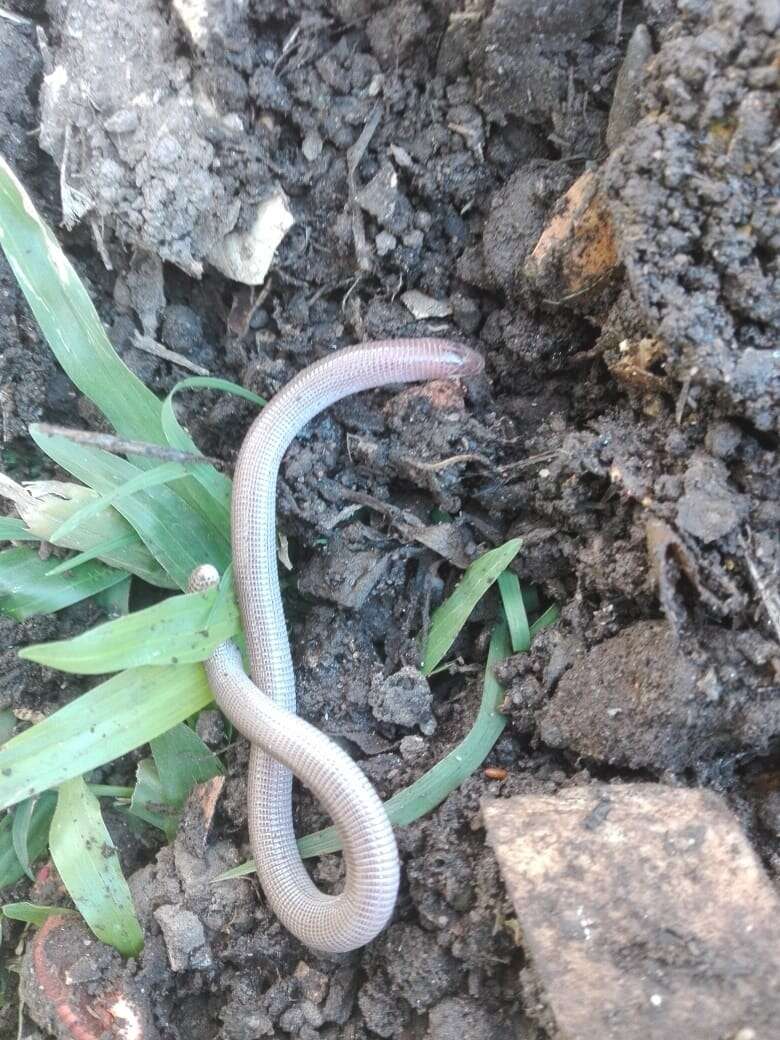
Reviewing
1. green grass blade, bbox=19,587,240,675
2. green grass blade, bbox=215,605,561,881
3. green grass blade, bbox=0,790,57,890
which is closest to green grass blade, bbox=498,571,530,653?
green grass blade, bbox=215,605,561,881

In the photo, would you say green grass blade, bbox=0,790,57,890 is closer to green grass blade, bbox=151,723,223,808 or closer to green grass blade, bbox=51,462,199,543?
green grass blade, bbox=151,723,223,808

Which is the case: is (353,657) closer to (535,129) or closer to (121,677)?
(121,677)

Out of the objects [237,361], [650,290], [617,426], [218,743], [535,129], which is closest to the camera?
[650,290]

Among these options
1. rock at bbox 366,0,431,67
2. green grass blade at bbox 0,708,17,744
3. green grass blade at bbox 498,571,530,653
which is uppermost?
rock at bbox 366,0,431,67

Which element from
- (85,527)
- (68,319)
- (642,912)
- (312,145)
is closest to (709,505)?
(642,912)

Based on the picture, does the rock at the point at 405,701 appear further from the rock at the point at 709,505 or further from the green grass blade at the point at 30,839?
the green grass blade at the point at 30,839

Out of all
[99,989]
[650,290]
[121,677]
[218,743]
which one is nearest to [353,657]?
[218,743]

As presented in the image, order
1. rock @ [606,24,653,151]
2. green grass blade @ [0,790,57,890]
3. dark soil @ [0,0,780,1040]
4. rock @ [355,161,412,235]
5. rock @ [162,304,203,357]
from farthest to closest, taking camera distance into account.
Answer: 1. rock @ [162,304,203,357]
2. green grass blade @ [0,790,57,890]
3. rock @ [355,161,412,235]
4. rock @ [606,24,653,151]
5. dark soil @ [0,0,780,1040]
